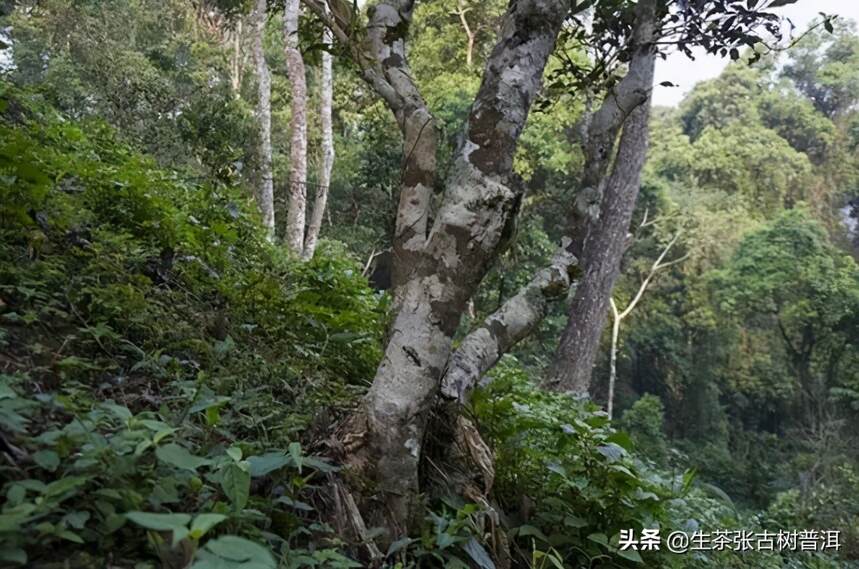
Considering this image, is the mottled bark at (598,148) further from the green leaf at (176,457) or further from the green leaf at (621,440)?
the green leaf at (176,457)

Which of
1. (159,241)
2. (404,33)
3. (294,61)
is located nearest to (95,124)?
(159,241)

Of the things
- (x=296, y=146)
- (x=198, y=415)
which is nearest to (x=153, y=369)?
(x=198, y=415)

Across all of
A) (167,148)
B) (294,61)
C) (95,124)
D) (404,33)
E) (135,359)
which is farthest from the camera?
(294,61)

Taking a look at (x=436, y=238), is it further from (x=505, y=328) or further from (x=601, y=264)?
(x=601, y=264)

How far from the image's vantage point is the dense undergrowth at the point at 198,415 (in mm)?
1142

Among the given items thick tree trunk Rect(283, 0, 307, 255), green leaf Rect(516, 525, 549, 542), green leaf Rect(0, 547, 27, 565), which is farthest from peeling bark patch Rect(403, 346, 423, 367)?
thick tree trunk Rect(283, 0, 307, 255)

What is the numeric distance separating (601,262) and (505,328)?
5.41 metres

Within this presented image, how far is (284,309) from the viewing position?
2.77m

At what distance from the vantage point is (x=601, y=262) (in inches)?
297

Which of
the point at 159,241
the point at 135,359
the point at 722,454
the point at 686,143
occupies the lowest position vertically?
the point at 722,454

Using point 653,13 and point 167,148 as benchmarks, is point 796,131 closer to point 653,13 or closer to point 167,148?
point 167,148

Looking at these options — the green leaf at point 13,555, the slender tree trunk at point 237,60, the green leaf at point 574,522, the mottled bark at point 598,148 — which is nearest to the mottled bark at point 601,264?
the mottled bark at point 598,148

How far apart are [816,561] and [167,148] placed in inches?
329

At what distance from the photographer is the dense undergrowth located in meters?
1.14
